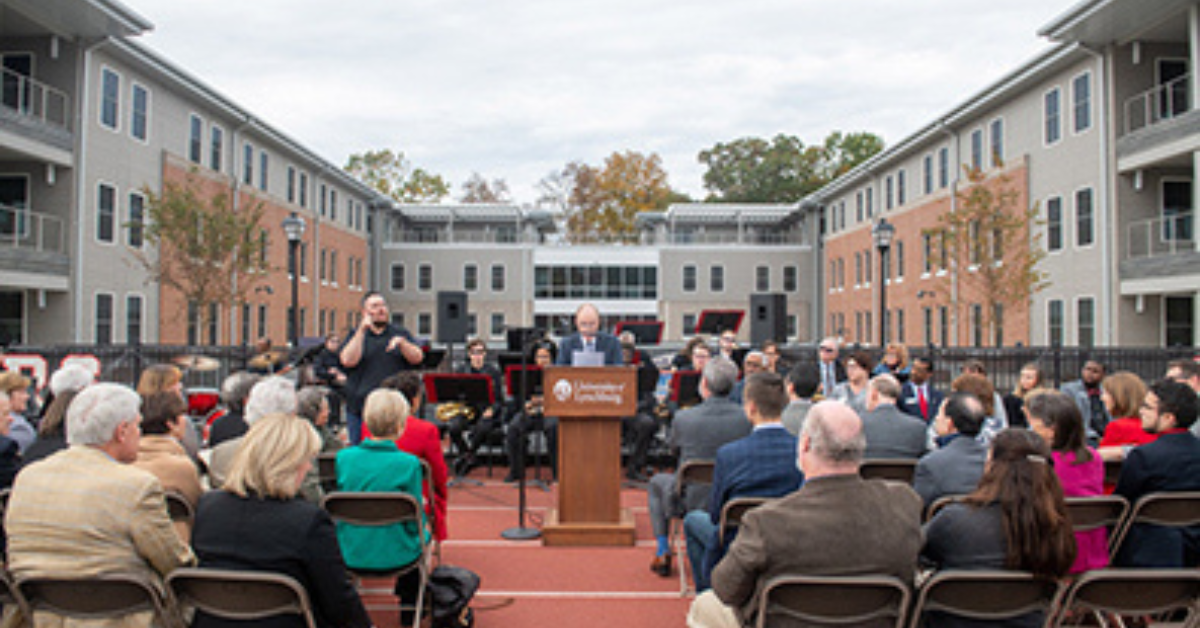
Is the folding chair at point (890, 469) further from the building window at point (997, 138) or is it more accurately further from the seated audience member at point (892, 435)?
the building window at point (997, 138)

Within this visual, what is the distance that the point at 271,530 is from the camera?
3.26 metres

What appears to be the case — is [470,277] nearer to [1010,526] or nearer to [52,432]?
[52,432]

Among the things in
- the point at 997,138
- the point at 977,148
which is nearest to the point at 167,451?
the point at 997,138

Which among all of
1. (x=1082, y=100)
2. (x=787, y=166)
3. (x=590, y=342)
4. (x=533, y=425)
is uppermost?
(x=787, y=166)

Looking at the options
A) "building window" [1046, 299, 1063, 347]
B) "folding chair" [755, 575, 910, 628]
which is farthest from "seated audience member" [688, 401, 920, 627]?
"building window" [1046, 299, 1063, 347]

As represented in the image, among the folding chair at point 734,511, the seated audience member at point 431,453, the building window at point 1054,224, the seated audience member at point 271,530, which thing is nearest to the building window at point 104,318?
the seated audience member at point 431,453

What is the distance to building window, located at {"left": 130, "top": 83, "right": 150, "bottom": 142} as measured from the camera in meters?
24.8

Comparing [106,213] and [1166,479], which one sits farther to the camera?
[106,213]

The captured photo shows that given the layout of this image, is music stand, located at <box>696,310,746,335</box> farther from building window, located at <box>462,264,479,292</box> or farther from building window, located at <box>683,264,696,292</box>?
building window, located at <box>462,264,479,292</box>

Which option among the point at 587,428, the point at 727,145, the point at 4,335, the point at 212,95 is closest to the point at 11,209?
the point at 4,335

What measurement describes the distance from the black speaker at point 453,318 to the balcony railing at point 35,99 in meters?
11.8

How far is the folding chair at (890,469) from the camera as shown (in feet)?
19.0

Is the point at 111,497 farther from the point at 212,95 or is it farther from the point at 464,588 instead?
the point at 212,95

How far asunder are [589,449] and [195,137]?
87.7 ft
